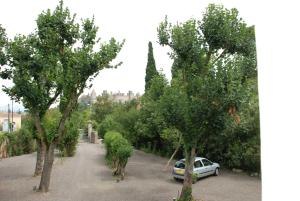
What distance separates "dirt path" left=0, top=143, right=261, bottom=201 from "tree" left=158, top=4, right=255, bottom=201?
11.9ft

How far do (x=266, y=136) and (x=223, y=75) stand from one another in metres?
10.2

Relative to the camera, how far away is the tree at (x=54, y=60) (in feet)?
48.3

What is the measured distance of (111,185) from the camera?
17.5m

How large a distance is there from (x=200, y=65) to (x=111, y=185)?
8841 millimetres

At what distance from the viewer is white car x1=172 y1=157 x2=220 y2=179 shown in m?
18.7

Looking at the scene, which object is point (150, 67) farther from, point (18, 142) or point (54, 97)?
point (54, 97)

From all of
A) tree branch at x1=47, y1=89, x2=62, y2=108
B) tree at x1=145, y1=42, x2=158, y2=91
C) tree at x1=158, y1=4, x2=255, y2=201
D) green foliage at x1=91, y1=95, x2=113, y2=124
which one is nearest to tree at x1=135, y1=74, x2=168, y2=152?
tree at x1=158, y1=4, x2=255, y2=201

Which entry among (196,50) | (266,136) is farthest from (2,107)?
(266,136)

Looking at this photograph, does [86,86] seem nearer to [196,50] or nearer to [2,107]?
[196,50]

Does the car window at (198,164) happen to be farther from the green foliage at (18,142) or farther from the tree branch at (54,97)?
the green foliage at (18,142)

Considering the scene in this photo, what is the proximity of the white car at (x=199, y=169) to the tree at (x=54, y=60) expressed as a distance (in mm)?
7580

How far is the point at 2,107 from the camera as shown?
6812 centimetres

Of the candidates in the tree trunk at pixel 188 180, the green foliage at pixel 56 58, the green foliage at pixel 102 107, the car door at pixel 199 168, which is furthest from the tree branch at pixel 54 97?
the green foliage at pixel 102 107

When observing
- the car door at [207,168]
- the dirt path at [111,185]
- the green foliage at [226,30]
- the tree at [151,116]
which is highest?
the green foliage at [226,30]
